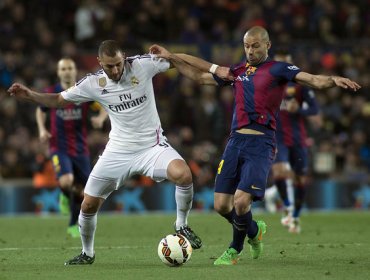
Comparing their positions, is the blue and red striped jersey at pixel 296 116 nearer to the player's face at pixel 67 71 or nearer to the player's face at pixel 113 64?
the player's face at pixel 67 71

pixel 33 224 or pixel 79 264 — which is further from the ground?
pixel 79 264

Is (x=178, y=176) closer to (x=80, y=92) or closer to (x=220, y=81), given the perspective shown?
(x=220, y=81)

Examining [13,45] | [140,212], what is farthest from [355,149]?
[13,45]

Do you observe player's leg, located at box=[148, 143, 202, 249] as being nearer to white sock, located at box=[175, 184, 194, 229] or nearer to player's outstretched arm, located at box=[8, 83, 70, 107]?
white sock, located at box=[175, 184, 194, 229]

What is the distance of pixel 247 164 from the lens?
396 inches

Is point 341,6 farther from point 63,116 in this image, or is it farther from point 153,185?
point 63,116

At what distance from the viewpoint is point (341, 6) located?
2539cm

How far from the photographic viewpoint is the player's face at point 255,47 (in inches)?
396

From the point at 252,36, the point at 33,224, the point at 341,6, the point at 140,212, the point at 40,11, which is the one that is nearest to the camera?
the point at 252,36

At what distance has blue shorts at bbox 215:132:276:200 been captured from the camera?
9.98 meters

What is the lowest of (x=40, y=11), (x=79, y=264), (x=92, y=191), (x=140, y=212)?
(x=140, y=212)

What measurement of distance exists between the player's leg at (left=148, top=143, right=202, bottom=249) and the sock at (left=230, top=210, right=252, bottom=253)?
0.44 m

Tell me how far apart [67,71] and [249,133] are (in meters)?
5.01

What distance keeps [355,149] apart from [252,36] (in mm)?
12986
